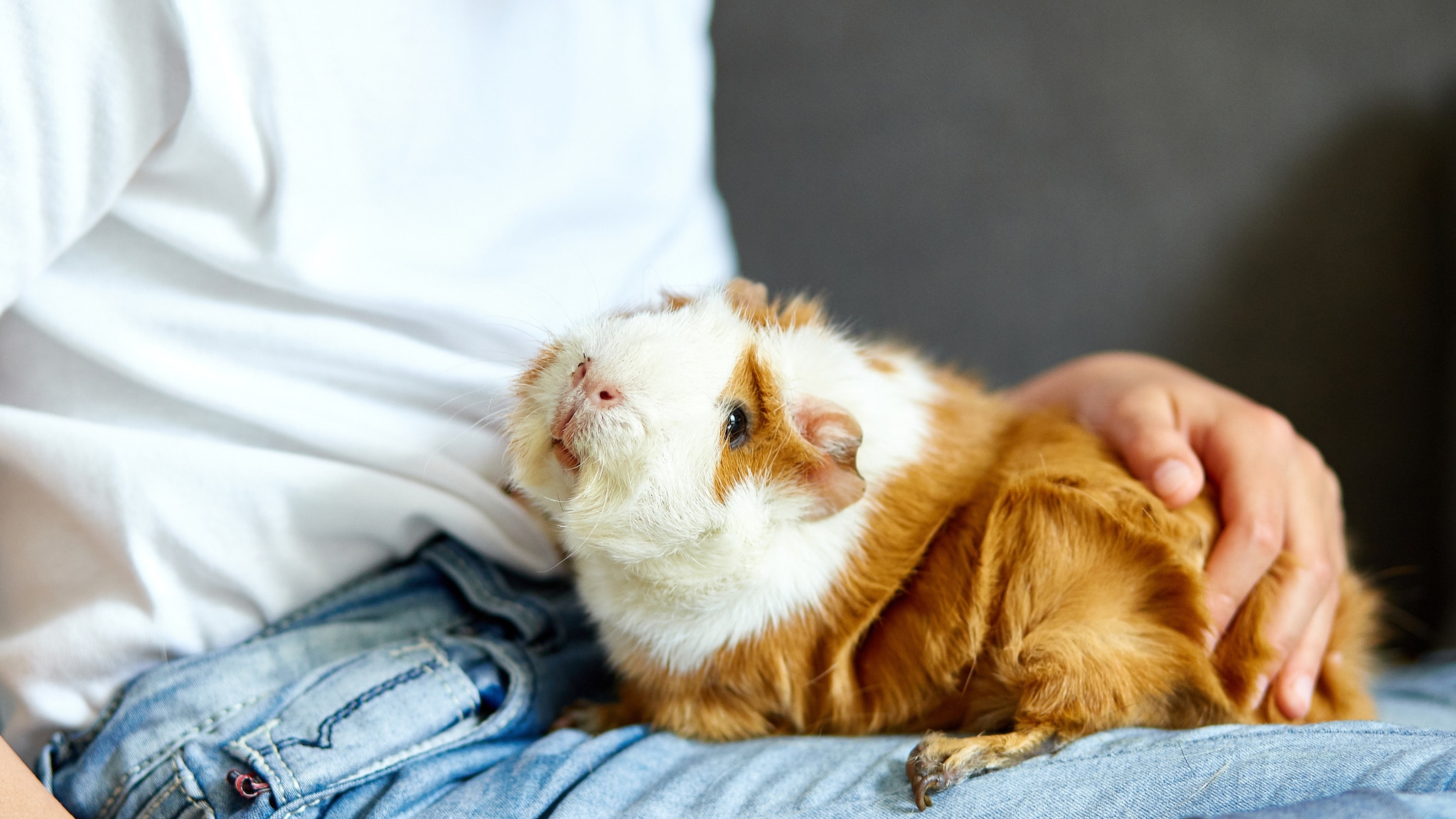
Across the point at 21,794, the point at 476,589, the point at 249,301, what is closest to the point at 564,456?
the point at 476,589

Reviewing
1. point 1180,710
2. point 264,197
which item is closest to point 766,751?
point 1180,710

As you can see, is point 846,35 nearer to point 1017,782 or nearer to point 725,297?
point 725,297

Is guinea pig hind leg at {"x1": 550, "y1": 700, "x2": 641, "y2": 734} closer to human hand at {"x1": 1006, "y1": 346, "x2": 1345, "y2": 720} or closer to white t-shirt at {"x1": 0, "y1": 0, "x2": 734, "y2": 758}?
white t-shirt at {"x1": 0, "y1": 0, "x2": 734, "y2": 758}

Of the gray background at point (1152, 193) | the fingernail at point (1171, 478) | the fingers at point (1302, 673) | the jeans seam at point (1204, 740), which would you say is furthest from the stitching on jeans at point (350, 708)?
the gray background at point (1152, 193)

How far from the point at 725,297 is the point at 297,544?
Answer: 19.6 inches

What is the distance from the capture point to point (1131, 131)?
1.78m

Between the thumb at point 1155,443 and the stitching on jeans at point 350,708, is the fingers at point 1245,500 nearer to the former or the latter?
the thumb at point 1155,443

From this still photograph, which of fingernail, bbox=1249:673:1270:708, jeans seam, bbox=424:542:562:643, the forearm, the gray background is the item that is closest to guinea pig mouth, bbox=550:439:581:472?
jeans seam, bbox=424:542:562:643

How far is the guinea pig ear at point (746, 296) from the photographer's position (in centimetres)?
90

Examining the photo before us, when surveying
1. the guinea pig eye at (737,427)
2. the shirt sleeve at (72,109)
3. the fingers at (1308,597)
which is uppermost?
the shirt sleeve at (72,109)

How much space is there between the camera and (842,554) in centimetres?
88

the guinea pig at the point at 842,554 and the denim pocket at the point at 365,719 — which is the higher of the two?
the guinea pig at the point at 842,554

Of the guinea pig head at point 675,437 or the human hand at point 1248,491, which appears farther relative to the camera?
the human hand at point 1248,491

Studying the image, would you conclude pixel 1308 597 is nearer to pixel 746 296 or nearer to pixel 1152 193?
pixel 746 296
